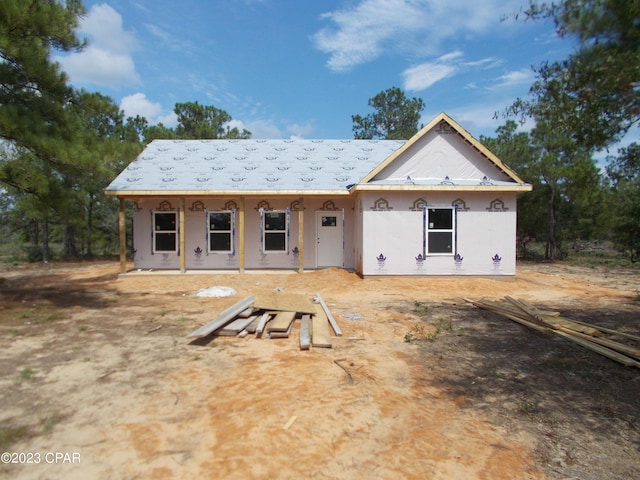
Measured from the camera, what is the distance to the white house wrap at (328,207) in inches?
532

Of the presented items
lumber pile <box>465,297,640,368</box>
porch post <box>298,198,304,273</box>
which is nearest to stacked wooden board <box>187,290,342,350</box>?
lumber pile <box>465,297,640,368</box>

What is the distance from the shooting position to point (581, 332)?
22.3 ft

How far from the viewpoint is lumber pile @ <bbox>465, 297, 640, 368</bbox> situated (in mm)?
5598

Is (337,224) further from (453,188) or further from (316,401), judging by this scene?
(316,401)

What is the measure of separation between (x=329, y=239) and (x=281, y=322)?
8.62m

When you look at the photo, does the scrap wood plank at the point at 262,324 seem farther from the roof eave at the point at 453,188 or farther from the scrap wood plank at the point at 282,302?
the roof eave at the point at 453,188

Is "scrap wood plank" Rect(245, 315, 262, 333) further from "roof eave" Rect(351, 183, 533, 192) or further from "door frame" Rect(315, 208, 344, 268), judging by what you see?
"door frame" Rect(315, 208, 344, 268)

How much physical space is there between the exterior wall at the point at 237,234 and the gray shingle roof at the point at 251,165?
0.83 m

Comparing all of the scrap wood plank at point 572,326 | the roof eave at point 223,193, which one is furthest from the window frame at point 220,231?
the scrap wood plank at point 572,326

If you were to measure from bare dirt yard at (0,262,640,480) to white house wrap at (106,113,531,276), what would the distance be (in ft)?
17.5

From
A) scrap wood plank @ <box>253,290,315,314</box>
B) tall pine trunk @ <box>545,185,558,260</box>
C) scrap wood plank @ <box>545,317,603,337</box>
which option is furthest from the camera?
tall pine trunk @ <box>545,185,558,260</box>

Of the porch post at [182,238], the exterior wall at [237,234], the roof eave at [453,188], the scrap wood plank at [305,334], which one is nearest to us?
the scrap wood plank at [305,334]

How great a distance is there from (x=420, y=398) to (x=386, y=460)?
52.7 inches

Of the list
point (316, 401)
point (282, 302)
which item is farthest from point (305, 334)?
point (316, 401)
